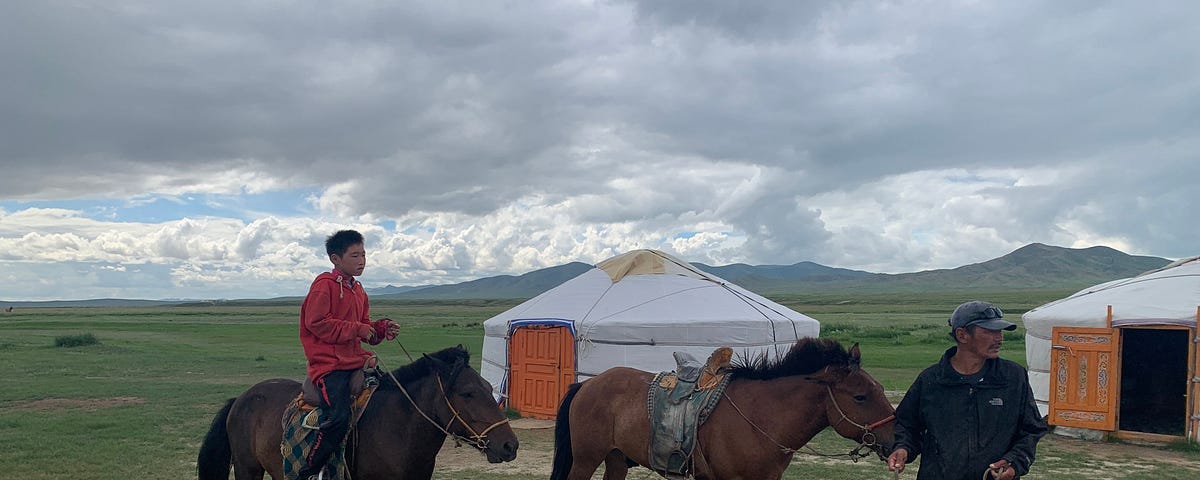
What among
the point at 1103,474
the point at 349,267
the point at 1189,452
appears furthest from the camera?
the point at 1189,452

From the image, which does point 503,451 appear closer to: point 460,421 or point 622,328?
point 460,421

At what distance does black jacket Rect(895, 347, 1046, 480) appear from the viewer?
2.68 metres

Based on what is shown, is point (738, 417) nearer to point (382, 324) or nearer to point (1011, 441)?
point (1011, 441)

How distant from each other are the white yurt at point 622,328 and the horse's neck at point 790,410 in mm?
5837

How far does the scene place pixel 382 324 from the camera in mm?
3887

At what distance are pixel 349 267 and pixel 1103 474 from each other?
24.4 feet

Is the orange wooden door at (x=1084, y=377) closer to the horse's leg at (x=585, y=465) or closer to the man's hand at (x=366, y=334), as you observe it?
the horse's leg at (x=585, y=465)

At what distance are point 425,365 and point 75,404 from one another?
36.8ft

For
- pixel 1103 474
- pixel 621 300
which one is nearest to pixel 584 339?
pixel 621 300

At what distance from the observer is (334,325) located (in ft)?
11.9

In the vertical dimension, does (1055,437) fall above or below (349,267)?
below

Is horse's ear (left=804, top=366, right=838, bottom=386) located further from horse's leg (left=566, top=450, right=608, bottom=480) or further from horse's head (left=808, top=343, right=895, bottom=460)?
horse's leg (left=566, top=450, right=608, bottom=480)

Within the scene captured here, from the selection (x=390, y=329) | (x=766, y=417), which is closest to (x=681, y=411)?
(x=766, y=417)

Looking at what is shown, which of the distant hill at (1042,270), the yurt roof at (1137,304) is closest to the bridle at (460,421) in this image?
the yurt roof at (1137,304)
